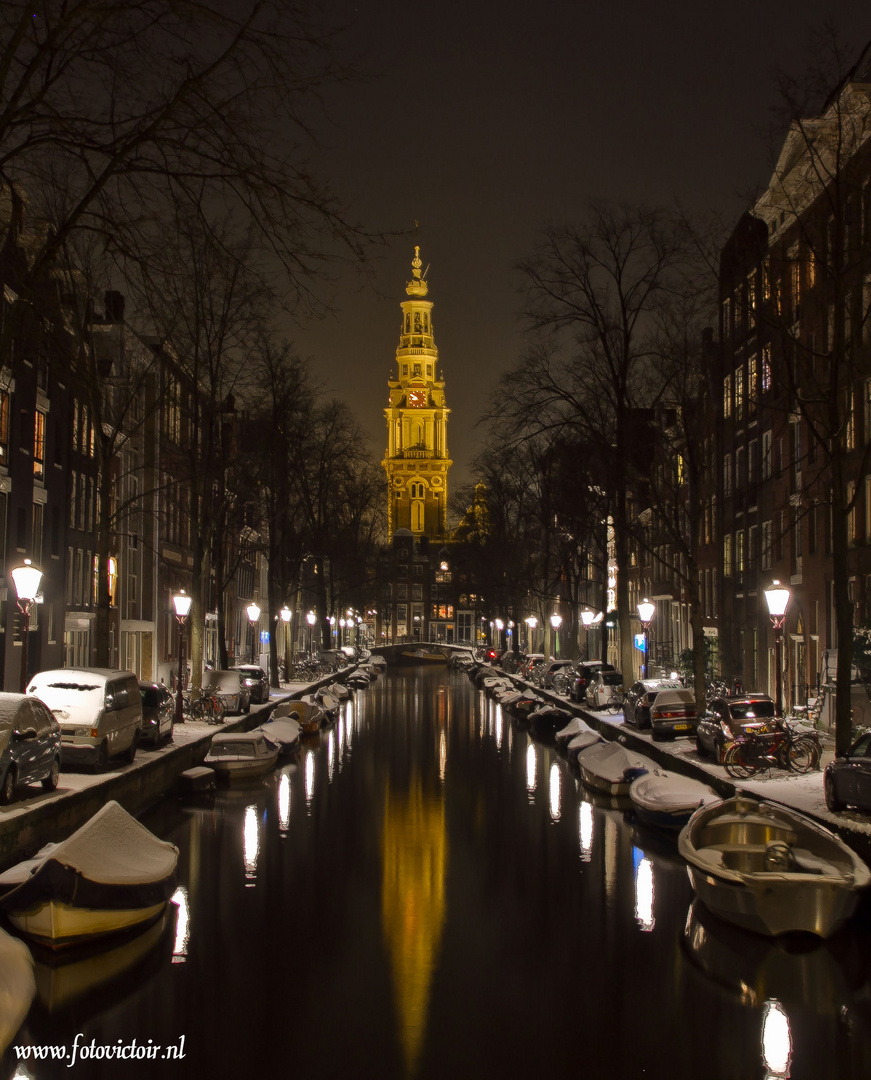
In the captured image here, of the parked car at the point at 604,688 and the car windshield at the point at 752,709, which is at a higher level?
the car windshield at the point at 752,709

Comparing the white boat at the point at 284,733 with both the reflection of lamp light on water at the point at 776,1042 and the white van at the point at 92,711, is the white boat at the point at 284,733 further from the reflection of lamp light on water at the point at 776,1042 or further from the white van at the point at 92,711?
the reflection of lamp light on water at the point at 776,1042

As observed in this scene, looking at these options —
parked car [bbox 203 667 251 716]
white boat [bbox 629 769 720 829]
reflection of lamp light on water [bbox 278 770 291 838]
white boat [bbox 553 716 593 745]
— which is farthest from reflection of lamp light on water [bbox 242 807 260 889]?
parked car [bbox 203 667 251 716]

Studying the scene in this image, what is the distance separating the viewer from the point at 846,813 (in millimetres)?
21281

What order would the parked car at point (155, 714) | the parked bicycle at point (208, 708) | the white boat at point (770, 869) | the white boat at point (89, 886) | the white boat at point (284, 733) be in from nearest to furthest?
the white boat at point (89, 886) < the white boat at point (770, 869) < the parked car at point (155, 714) < the white boat at point (284, 733) < the parked bicycle at point (208, 708)

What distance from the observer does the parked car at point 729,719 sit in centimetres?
3039

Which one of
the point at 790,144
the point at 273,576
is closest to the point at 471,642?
the point at 273,576

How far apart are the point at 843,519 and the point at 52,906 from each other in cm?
1707

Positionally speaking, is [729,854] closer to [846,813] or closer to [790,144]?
[846,813]

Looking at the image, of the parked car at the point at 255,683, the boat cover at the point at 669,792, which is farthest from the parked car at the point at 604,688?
the boat cover at the point at 669,792

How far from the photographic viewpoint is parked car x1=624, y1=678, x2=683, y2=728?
1641 inches

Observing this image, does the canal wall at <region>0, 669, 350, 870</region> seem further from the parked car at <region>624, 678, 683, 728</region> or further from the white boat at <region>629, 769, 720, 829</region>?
the parked car at <region>624, 678, 683, 728</region>

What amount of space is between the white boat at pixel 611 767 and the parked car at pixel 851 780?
7862mm

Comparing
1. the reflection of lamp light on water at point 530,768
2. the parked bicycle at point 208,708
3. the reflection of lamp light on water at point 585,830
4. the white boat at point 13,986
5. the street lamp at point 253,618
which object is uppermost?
the street lamp at point 253,618

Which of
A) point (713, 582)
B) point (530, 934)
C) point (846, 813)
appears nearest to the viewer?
point (530, 934)
